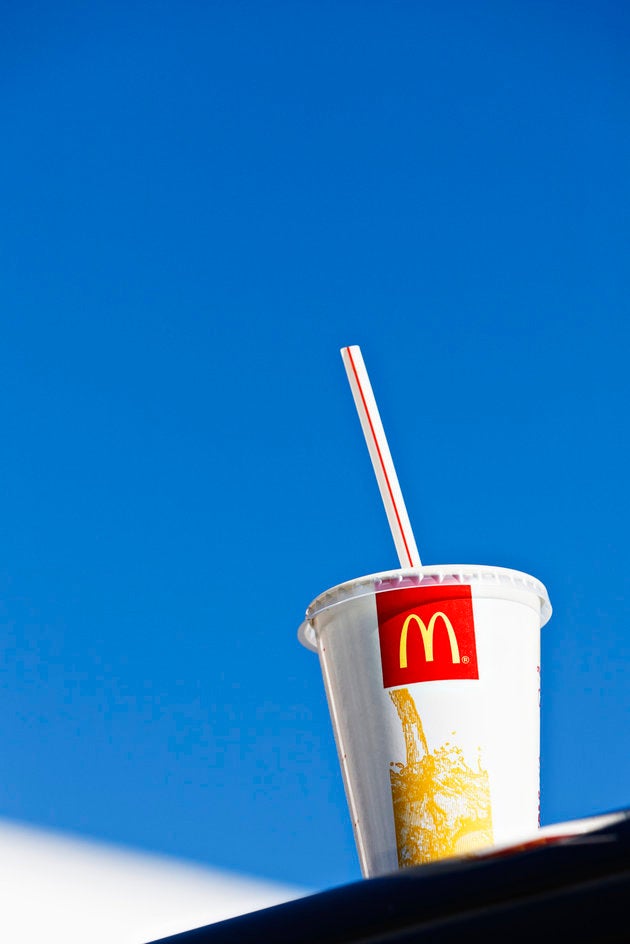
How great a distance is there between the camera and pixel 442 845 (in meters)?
0.81

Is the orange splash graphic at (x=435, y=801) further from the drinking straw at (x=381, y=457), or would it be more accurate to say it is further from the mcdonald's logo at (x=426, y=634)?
the drinking straw at (x=381, y=457)

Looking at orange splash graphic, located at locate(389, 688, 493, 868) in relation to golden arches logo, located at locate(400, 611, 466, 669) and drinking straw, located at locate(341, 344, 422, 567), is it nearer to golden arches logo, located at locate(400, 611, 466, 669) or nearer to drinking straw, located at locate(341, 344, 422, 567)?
golden arches logo, located at locate(400, 611, 466, 669)

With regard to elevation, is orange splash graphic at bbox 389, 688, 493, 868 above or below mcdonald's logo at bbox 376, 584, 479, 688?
below

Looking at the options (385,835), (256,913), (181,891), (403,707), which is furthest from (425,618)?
(181,891)

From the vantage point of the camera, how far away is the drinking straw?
0.98m

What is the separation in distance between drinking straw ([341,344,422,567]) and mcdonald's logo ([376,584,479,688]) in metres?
0.09

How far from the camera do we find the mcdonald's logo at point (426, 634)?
2.79 ft

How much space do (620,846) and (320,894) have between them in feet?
0.18

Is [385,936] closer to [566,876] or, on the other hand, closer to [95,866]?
[566,876]

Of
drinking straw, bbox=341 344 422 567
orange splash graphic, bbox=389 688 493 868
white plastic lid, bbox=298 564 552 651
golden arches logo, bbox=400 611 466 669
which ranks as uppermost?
drinking straw, bbox=341 344 422 567

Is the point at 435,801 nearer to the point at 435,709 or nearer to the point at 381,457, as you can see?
the point at 435,709

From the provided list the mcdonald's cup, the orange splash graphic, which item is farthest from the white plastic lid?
the orange splash graphic

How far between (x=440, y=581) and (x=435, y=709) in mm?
111

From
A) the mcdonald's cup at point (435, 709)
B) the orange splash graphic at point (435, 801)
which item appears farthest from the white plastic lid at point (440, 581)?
the orange splash graphic at point (435, 801)
